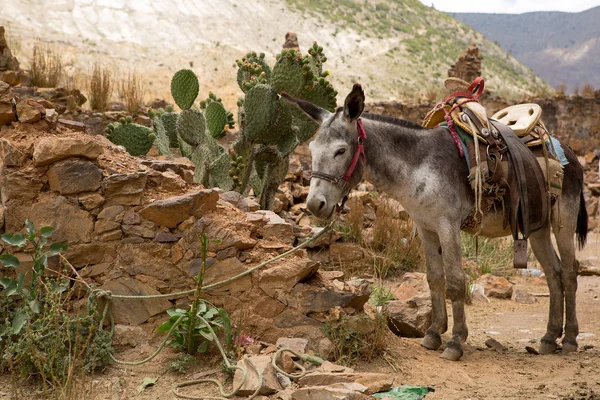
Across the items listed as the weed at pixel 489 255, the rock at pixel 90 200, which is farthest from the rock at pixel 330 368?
the weed at pixel 489 255

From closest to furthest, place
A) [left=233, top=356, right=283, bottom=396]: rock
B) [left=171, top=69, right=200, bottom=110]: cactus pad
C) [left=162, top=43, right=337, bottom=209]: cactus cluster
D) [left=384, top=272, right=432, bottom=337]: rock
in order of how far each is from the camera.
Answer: [left=233, top=356, right=283, bottom=396]: rock → [left=384, top=272, right=432, bottom=337]: rock → [left=162, top=43, right=337, bottom=209]: cactus cluster → [left=171, top=69, right=200, bottom=110]: cactus pad

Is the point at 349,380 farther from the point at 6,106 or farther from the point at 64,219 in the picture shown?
the point at 6,106

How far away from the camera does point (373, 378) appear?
11.5ft

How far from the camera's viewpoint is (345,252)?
7.76 m

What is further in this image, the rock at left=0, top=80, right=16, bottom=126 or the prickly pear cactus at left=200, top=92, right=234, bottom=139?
the prickly pear cactus at left=200, top=92, right=234, bottom=139

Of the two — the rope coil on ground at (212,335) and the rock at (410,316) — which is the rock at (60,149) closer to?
the rope coil on ground at (212,335)

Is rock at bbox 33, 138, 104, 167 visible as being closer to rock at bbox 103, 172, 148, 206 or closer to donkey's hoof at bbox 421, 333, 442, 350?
rock at bbox 103, 172, 148, 206

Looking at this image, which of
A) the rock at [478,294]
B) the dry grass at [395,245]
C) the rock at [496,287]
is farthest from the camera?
the dry grass at [395,245]

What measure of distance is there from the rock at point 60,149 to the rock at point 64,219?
0.25 m

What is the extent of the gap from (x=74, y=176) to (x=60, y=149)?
0.19 meters

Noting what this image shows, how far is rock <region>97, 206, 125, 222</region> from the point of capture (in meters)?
4.11

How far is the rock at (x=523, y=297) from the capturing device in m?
7.43

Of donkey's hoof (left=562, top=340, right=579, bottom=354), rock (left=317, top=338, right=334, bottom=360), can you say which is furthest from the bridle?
donkey's hoof (left=562, top=340, right=579, bottom=354)

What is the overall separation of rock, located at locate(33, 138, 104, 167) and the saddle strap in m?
2.93
